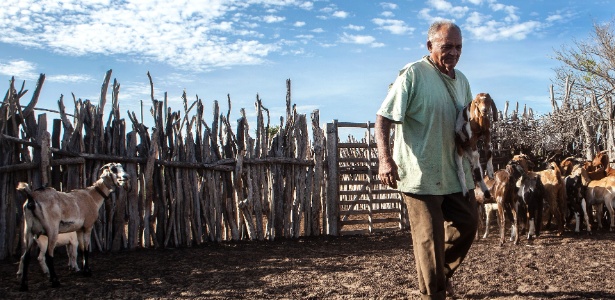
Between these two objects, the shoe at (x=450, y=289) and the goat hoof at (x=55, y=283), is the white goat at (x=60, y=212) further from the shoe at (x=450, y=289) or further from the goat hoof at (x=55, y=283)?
the shoe at (x=450, y=289)

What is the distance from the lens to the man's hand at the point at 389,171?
11.3 ft

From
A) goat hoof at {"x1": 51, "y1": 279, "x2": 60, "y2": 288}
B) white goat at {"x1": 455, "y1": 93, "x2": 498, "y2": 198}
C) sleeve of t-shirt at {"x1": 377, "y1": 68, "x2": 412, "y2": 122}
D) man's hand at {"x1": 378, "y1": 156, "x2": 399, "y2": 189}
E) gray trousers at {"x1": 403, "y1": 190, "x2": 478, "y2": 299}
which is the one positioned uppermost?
sleeve of t-shirt at {"x1": 377, "y1": 68, "x2": 412, "y2": 122}

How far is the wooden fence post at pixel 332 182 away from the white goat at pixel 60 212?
12.7 feet

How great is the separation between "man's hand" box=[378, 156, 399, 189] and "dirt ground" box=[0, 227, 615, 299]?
189 centimetres

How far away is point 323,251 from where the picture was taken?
8164mm

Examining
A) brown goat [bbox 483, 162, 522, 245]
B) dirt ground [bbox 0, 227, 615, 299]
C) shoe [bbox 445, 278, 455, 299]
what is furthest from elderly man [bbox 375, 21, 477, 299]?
brown goat [bbox 483, 162, 522, 245]

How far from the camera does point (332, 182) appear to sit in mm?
9977

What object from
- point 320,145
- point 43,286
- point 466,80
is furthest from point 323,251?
point 466,80

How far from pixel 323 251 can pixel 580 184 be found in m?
4.88

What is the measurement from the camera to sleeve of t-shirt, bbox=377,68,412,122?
362cm

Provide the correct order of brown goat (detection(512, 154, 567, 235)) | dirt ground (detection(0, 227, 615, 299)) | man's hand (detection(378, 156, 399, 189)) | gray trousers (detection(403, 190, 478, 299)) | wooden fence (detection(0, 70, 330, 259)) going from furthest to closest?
brown goat (detection(512, 154, 567, 235))
wooden fence (detection(0, 70, 330, 259))
dirt ground (detection(0, 227, 615, 299))
gray trousers (detection(403, 190, 478, 299))
man's hand (detection(378, 156, 399, 189))

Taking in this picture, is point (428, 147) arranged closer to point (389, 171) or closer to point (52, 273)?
point (389, 171)

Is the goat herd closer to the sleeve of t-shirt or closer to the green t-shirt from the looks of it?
the green t-shirt

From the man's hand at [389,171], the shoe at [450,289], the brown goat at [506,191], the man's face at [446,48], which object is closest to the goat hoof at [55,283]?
the shoe at [450,289]
